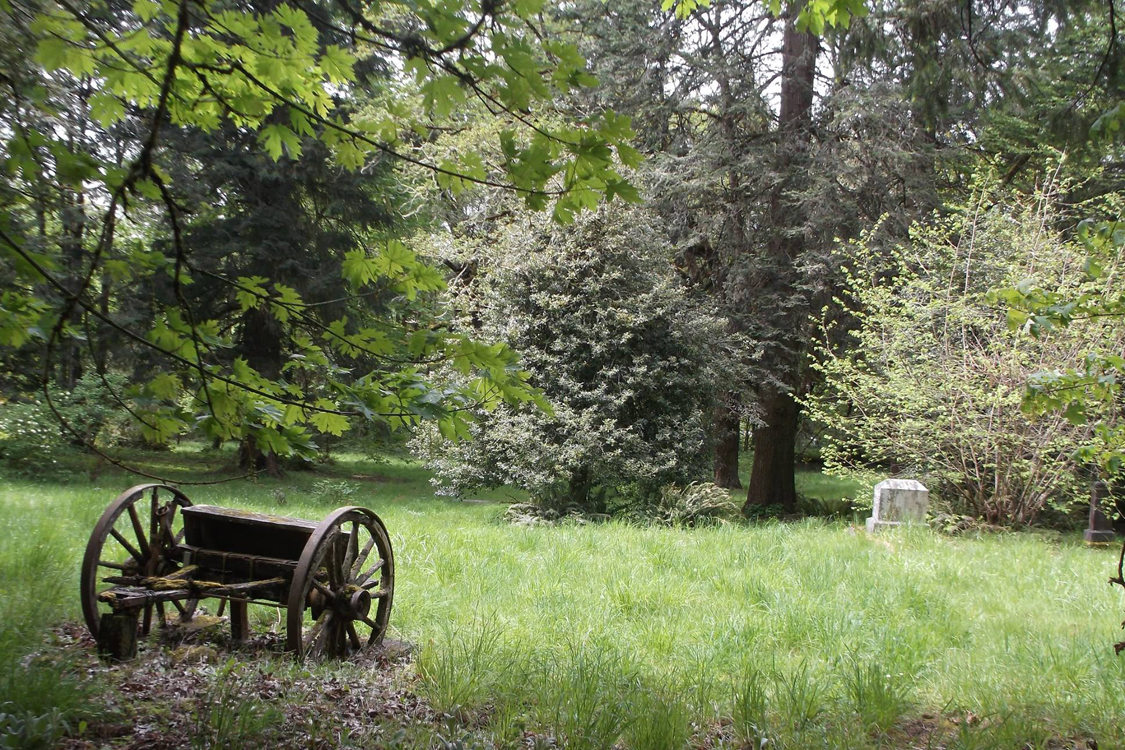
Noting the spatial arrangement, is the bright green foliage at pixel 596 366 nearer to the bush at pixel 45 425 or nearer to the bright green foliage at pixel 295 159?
the bush at pixel 45 425

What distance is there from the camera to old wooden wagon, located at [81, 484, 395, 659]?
4.35 metres

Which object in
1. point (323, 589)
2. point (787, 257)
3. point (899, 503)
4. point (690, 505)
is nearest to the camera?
point (323, 589)

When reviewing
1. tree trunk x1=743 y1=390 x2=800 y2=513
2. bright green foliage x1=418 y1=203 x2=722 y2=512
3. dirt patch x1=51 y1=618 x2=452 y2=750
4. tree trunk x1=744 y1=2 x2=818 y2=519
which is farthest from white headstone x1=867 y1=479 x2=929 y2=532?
dirt patch x1=51 y1=618 x2=452 y2=750

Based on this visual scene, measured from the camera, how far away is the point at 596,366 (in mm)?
12328

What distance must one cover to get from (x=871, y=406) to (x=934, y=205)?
12.7ft

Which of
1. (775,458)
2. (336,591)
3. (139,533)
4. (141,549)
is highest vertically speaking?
(775,458)

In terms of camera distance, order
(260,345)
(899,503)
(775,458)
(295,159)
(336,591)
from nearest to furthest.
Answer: (295,159) < (336,591) < (899,503) < (775,458) < (260,345)

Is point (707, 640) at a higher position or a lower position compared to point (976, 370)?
lower

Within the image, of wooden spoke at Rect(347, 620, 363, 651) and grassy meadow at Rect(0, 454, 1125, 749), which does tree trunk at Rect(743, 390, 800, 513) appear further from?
wooden spoke at Rect(347, 620, 363, 651)

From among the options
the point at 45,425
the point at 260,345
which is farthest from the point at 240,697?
the point at 260,345

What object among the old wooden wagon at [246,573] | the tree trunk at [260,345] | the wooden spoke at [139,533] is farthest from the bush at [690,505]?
the tree trunk at [260,345]

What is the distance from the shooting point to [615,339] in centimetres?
1196

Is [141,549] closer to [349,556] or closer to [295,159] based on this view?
[349,556]

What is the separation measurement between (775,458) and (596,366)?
4761 mm
